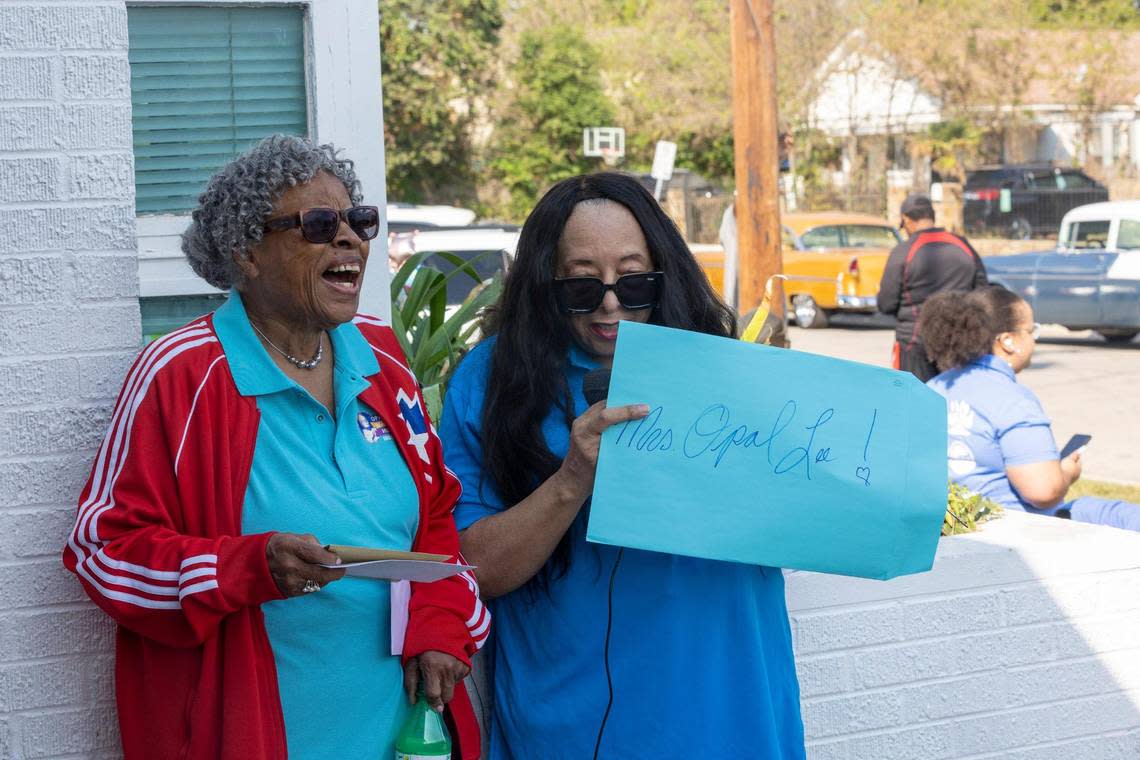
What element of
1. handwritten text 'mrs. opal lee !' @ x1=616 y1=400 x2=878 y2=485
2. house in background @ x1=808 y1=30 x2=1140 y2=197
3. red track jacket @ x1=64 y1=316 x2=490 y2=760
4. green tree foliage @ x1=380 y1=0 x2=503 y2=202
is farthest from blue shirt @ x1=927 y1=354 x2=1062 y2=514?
green tree foliage @ x1=380 y1=0 x2=503 y2=202

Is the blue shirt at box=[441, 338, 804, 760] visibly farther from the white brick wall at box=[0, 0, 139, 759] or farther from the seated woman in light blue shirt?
the seated woman in light blue shirt

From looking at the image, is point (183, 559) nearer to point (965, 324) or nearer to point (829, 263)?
point (965, 324)

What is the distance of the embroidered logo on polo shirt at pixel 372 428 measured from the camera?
2.32 m

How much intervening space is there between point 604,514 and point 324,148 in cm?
78

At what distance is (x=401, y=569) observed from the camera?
2.10 metres

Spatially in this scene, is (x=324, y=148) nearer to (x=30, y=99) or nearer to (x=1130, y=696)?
(x=30, y=99)

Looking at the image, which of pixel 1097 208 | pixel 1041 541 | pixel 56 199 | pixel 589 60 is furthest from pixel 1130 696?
pixel 589 60

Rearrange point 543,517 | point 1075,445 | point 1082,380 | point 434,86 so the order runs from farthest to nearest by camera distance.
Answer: point 434,86 < point 1082,380 < point 1075,445 < point 543,517

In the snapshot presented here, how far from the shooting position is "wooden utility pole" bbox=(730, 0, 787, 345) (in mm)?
10664

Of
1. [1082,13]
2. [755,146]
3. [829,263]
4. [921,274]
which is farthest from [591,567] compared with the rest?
[1082,13]

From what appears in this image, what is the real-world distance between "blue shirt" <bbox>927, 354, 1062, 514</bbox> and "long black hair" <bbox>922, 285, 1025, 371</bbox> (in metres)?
0.19

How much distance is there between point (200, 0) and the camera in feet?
11.5

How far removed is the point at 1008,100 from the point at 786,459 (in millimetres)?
35048

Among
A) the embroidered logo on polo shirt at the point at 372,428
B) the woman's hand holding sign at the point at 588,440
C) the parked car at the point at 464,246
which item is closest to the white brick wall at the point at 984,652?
the woman's hand holding sign at the point at 588,440
